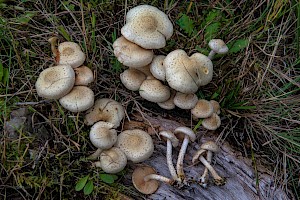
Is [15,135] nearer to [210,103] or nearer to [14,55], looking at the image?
[14,55]

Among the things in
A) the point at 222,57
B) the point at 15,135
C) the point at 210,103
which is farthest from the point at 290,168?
the point at 15,135

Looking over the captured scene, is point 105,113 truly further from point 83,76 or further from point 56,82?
point 56,82

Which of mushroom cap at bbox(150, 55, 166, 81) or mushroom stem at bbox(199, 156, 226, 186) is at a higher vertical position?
mushroom cap at bbox(150, 55, 166, 81)

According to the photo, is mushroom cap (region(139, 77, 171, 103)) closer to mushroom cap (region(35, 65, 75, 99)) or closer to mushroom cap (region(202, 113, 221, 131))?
mushroom cap (region(202, 113, 221, 131))

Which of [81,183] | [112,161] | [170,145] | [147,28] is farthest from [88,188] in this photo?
[147,28]

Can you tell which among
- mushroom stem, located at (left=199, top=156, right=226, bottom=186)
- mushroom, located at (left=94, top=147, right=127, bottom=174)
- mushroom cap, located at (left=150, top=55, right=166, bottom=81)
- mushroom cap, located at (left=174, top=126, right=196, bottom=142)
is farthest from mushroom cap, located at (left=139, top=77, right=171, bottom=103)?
mushroom stem, located at (left=199, top=156, right=226, bottom=186)

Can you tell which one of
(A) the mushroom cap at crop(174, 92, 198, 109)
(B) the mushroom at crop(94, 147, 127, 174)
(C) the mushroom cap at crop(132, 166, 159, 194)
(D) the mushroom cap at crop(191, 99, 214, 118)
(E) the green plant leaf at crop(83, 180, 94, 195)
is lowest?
(C) the mushroom cap at crop(132, 166, 159, 194)
